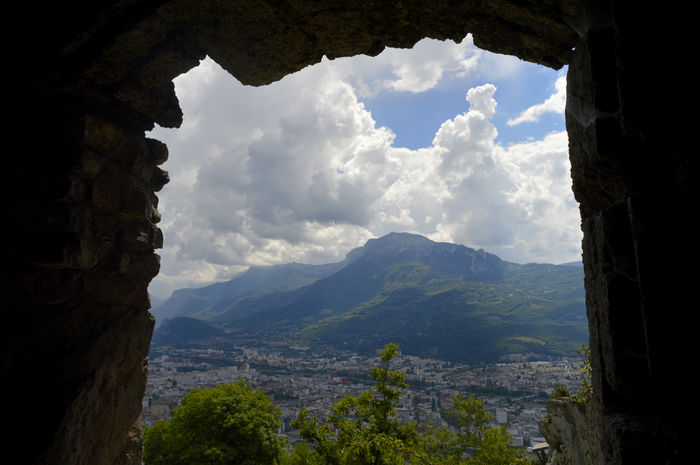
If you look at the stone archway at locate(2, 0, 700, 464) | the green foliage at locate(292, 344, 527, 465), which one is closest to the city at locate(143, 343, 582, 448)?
the green foliage at locate(292, 344, 527, 465)

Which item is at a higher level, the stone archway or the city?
the stone archway

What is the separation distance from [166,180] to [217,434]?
13.9 m

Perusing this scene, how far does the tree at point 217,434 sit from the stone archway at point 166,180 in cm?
1029

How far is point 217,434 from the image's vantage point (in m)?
17.3

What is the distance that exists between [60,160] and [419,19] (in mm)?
6202

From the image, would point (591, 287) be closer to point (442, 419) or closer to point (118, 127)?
point (118, 127)

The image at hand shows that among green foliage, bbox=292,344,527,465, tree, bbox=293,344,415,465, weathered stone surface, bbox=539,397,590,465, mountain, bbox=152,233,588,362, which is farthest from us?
mountain, bbox=152,233,588,362

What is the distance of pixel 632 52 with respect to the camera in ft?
8.07

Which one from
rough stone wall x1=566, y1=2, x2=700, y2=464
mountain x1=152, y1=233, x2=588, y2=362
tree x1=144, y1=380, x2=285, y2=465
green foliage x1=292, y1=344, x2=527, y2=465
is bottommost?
mountain x1=152, y1=233, x2=588, y2=362

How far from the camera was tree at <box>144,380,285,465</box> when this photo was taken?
16.2 meters

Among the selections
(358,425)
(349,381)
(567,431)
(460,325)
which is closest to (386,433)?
(358,425)

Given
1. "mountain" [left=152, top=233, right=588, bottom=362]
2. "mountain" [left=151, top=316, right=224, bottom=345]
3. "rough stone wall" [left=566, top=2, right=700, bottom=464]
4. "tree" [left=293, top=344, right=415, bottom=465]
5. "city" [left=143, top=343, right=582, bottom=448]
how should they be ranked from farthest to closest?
"mountain" [left=151, top=316, right=224, bottom=345] → "mountain" [left=152, top=233, right=588, bottom=362] → "city" [left=143, top=343, right=582, bottom=448] → "tree" [left=293, top=344, right=415, bottom=465] → "rough stone wall" [left=566, top=2, right=700, bottom=464]

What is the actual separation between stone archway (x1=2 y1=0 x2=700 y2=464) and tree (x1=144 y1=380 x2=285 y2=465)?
405 inches

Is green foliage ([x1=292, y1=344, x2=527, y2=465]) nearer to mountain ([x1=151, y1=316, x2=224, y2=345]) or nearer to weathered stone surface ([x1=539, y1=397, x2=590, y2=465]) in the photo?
weathered stone surface ([x1=539, y1=397, x2=590, y2=465])
